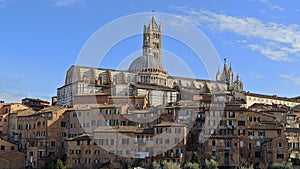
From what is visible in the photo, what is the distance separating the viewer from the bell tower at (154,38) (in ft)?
367

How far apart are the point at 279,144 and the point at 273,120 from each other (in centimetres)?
630

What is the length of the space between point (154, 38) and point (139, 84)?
37.5 m

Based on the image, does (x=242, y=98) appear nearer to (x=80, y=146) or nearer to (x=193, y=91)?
(x=193, y=91)

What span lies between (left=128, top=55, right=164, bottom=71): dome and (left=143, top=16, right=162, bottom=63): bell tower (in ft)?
47.1

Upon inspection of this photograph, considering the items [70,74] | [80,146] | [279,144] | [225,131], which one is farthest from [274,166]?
[70,74]

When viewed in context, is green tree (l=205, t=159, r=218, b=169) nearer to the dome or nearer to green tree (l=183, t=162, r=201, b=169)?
green tree (l=183, t=162, r=201, b=169)

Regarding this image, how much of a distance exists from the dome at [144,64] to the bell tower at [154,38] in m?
14.3

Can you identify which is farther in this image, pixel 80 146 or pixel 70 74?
pixel 70 74

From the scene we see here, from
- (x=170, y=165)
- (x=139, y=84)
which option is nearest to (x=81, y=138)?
(x=170, y=165)

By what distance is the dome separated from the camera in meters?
93.1

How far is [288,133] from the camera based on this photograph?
53.1 metres

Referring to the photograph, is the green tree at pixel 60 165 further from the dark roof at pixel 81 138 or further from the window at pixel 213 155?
the window at pixel 213 155

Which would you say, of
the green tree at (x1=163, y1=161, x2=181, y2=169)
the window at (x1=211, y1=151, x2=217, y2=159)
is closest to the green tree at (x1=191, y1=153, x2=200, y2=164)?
the window at (x1=211, y1=151, x2=217, y2=159)

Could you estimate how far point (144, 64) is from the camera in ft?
307
